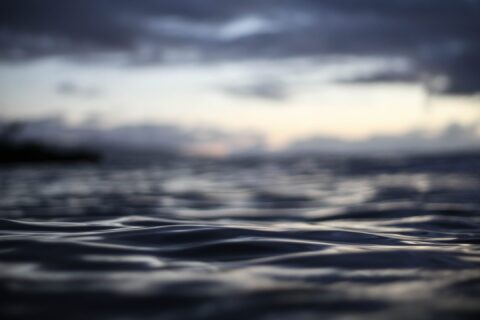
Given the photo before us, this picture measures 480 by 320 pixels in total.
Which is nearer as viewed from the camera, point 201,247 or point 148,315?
point 148,315

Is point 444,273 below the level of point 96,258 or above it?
below

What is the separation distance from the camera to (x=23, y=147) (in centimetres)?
6238

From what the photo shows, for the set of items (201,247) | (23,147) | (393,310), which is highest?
(23,147)

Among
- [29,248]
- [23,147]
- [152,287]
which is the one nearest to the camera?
[152,287]

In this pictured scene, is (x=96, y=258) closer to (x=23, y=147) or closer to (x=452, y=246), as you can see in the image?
(x=452, y=246)

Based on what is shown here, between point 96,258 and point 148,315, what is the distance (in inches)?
36.7

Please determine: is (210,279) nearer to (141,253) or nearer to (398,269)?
(141,253)

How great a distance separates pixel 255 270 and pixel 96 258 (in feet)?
2.73

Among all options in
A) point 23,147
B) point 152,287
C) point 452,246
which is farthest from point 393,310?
point 23,147

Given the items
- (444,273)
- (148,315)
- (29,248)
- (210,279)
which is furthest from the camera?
(29,248)

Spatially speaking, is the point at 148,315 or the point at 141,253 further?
the point at 141,253

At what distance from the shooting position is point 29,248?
2.39 metres

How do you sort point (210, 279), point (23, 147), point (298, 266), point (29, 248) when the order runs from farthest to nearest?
1. point (23, 147)
2. point (29, 248)
3. point (298, 266)
4. point (210, 279)

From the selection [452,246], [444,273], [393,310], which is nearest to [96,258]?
[393,310]
